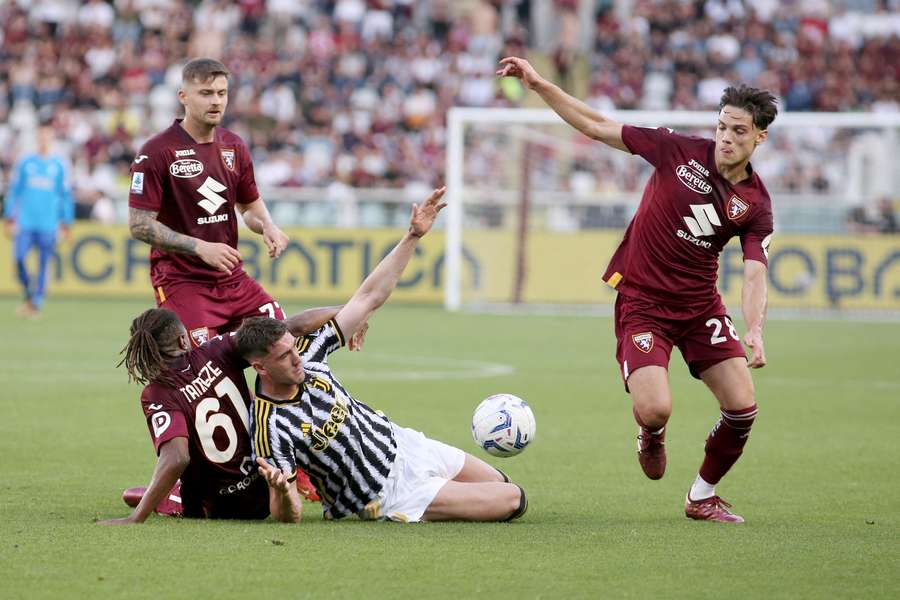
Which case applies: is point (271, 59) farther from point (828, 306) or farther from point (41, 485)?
point (41, 485)

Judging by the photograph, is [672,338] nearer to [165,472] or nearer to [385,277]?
[385,277]

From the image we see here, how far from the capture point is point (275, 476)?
21.6 ft

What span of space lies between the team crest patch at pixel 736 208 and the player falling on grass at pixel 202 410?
280cm

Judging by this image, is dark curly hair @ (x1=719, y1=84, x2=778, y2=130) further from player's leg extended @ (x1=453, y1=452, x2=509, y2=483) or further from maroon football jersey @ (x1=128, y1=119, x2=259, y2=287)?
maroon football jersey @ (x1=128, y1=119, x2=259, y2=287)

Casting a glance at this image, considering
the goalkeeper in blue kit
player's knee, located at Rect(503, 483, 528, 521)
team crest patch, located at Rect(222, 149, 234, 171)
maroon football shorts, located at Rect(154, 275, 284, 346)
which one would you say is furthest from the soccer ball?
the goalkeeper in blue kit

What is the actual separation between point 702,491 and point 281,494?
2344 millimetres

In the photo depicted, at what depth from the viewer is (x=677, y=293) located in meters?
7.93

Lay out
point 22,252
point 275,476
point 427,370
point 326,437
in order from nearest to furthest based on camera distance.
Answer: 1. point 275,476
2. point 326,437
3. point 427,370
4. point 22,252

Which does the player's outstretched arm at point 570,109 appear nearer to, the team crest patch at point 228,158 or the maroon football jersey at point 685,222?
the maroon football jersey at point 685,222

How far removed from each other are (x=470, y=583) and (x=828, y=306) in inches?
713

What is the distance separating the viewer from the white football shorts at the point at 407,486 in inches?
283

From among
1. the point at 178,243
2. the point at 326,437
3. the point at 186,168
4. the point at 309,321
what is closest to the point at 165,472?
the point at 326,437

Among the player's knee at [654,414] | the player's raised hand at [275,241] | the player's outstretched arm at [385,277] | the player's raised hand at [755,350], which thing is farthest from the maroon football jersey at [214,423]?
the player's raised hand at [755,350]

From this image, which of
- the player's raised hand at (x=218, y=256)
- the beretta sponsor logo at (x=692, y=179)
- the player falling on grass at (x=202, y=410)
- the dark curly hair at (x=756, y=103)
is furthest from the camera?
the player's raised hand at (x=218, y=256)
